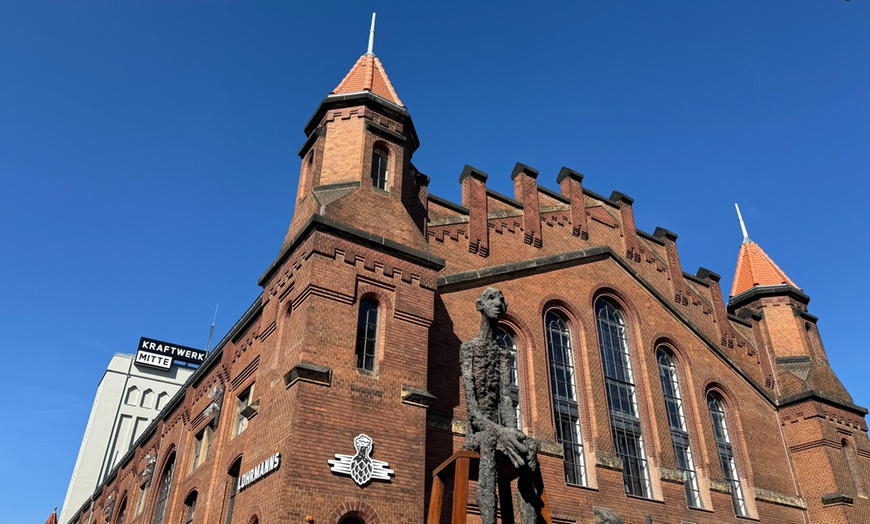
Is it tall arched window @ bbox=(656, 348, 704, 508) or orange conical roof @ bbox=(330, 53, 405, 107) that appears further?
tall arched window @ bbox=(656, 348, 704, 508)

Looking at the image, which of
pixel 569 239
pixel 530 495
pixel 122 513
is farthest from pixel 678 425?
pixel 122 513

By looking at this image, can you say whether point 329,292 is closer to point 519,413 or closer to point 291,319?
point 291,319

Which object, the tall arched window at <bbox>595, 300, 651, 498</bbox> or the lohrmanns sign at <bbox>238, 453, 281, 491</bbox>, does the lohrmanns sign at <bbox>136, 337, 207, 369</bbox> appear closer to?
the tall arched window at <bbox>595, 300, 651, 498</bbox>

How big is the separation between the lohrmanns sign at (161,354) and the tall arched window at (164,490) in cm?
3283

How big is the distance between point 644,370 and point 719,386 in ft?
11.8

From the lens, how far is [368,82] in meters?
18.7

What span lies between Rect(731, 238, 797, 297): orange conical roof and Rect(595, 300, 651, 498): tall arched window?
7.54m

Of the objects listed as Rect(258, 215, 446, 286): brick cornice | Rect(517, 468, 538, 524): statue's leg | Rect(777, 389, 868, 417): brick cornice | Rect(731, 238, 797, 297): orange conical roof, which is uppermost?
Rect(731, 238, 797, 297): orange conical roof

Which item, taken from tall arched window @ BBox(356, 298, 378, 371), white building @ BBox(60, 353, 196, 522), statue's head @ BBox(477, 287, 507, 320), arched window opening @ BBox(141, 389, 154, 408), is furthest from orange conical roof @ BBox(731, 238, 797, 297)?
arched window opening @ BBox(141, 389, 154, 408)

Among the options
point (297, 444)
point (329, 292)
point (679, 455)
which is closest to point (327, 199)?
point (329, 292)

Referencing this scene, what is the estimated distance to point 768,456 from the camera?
70.1 feet

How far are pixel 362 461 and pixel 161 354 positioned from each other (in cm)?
4773

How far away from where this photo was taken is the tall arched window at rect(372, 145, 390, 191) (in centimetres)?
1719

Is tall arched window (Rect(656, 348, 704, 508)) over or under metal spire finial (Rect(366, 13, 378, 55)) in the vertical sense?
under
